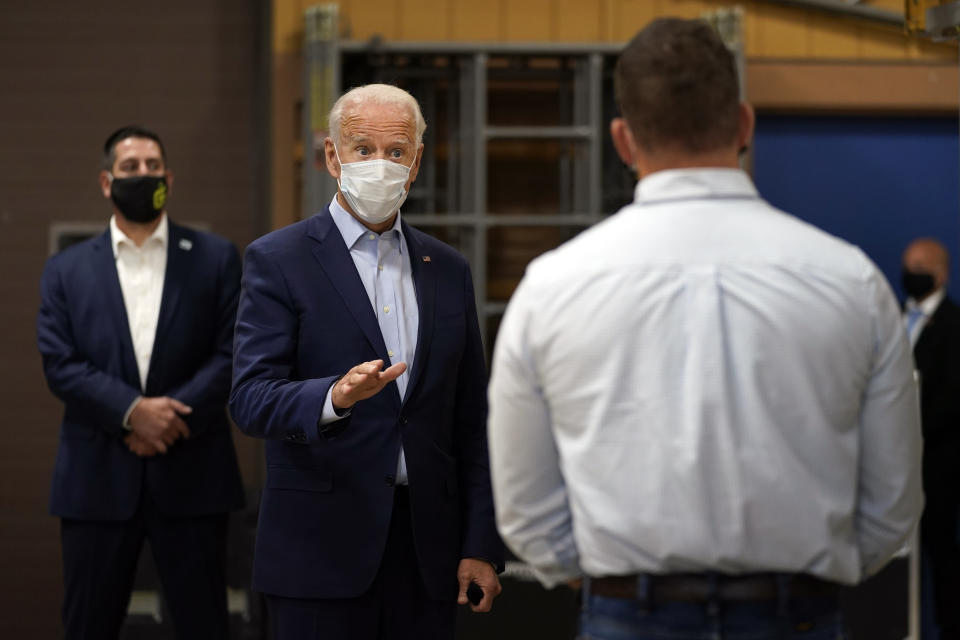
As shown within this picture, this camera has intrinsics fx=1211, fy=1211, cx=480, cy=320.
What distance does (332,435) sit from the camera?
78.6 inches

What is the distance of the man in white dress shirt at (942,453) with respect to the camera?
4141 millimetres

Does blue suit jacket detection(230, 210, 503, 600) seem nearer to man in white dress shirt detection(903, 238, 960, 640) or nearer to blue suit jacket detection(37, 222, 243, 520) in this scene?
blue suit jacket detection(37, 222, 243, 520)

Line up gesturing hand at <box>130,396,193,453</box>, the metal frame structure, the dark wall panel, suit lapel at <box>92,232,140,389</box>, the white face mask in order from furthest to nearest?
the dark wall panel, the metal frame structure, suit lapel at <box>92,232,140,389</box>, gesturing hand at <box>130,396,193,453</box>, the white face mask

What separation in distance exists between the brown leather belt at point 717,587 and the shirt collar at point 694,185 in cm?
46

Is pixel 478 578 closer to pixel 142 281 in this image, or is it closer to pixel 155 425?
pixel 155 425

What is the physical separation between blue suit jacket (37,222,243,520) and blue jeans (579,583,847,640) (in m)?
1.84

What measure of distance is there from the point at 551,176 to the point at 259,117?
1150 millimetres

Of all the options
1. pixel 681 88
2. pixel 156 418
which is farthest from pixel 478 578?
pixel 156 418

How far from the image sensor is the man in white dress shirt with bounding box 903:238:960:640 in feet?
13.6

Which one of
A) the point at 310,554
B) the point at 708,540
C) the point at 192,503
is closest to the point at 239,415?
the point at 310,554

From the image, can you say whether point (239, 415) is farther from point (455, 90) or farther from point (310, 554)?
point (455, 90)

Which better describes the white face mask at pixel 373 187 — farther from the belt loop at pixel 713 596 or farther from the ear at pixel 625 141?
the belt loop at pixel 713 596

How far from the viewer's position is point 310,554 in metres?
2.06

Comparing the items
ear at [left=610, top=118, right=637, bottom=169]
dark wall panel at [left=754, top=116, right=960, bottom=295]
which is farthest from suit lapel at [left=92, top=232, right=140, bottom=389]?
dark wall panel at [left=754, top=116, right=960, bottom=295]
